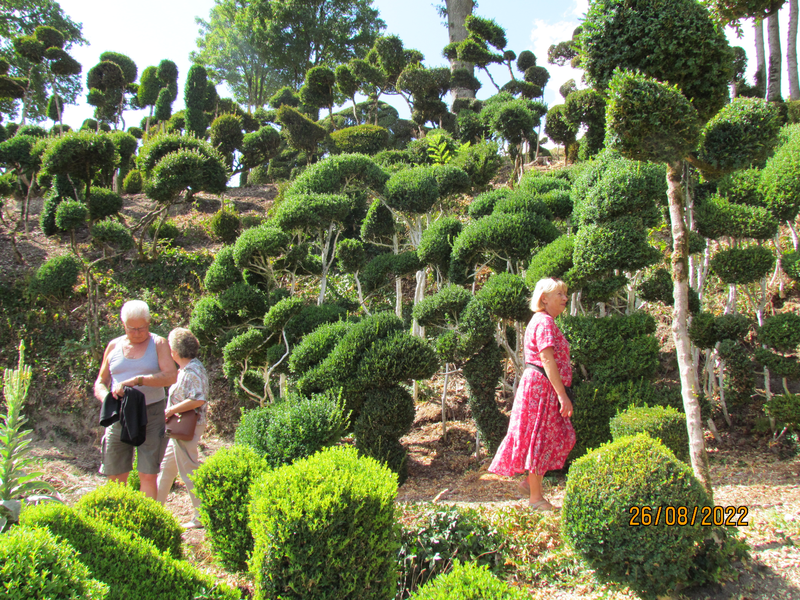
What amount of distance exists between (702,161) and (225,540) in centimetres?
471

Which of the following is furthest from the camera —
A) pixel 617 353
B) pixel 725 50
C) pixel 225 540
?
pixel 617 353

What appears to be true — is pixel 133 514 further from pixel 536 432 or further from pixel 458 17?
pixel 458 17

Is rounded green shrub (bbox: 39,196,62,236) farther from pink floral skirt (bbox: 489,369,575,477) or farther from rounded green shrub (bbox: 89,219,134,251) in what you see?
pink floral skirt (bbox: 489,369,575,477)

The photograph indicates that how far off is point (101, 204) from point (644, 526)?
11614mm

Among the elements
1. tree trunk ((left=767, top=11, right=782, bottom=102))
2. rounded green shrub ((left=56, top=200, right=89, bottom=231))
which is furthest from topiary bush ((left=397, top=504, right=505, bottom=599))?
tree trunk ((left=767, top=11, right=782, bottom=102))

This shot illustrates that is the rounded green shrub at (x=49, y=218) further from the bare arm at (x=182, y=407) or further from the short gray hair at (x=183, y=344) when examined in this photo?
the bare arm at (x=182, y=407)

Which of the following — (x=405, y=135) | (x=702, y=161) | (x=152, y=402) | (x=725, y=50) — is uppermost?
(x=405, y=135)

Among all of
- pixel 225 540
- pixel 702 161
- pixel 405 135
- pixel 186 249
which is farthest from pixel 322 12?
pixel 225 540

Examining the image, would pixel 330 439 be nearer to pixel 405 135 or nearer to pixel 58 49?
pixel 405 135

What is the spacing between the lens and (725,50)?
3.34 m

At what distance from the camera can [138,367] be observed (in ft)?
13.0

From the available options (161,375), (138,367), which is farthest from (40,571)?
(138,367)

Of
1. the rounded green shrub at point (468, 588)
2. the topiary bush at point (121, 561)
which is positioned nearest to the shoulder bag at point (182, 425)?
the topiary bush at point (121, 561)

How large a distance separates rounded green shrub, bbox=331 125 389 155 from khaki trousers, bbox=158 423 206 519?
10.4 m
